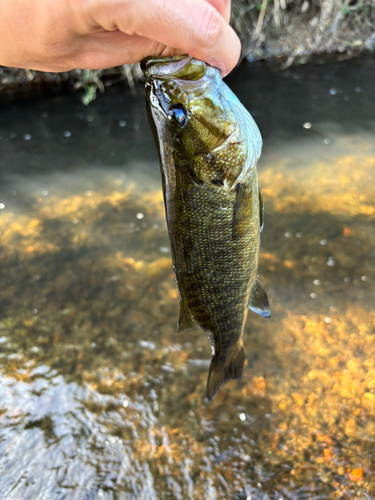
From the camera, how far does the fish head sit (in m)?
1.24

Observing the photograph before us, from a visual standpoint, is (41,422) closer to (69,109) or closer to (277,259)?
(277,259)

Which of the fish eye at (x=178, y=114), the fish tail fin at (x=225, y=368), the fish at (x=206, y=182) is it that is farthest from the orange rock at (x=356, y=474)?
the fish eye at (x=178, y=114)

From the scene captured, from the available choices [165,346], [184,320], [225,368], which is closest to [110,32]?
[184,320]

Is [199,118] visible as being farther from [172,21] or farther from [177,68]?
[172,21]

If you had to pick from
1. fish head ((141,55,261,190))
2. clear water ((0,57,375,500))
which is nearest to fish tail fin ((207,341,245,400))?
clear water ((0,57,375,500))

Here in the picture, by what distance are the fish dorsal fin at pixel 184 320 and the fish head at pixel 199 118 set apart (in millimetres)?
662

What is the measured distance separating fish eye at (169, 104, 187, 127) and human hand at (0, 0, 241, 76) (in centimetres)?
18

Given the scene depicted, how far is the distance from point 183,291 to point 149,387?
1.54 metres

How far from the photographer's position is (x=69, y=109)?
22.1 ft

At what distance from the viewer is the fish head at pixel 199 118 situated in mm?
1242

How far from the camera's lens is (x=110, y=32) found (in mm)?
1325

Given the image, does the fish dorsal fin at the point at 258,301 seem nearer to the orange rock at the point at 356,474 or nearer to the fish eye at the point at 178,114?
the fish eye at the point at 178,114

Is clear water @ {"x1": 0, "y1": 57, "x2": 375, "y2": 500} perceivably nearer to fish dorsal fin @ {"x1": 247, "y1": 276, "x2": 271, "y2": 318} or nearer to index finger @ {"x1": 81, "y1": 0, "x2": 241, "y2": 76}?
fish dorsal fin @ {"x1": 247, "y1": 276, "x2": 271, "y2": 318}

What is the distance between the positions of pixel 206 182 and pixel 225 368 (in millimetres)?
1195
